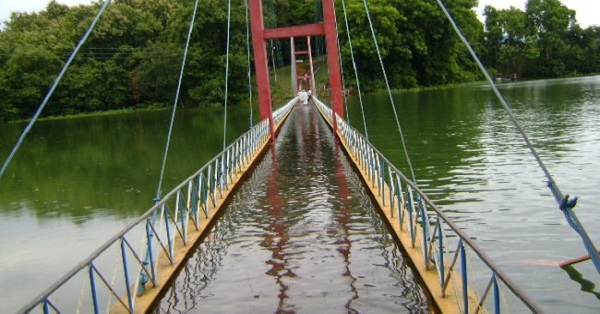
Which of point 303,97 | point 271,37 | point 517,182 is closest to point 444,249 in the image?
point 517,182

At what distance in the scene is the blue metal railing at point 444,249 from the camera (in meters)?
3.87

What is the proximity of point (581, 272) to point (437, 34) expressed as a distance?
61.4 meters

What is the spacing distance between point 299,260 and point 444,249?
180cm

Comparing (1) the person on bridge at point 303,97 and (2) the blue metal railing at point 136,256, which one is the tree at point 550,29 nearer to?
(1) the person on bridge at point 303,97

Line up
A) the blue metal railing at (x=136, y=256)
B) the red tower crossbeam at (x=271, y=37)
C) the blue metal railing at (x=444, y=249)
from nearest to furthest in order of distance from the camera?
the blue metal railing at (x=444, y=249) → the blue metal railing at (x=136, y=256) → the red tower crossbeam at (x=271, y=37)

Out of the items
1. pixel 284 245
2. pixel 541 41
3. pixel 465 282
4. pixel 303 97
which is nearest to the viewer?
pixel 465 282

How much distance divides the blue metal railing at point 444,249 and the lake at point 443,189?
524 mm

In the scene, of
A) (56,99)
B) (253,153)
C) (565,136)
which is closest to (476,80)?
(56,99)

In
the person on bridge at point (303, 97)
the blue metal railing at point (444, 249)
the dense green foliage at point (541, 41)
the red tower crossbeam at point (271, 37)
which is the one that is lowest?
the blue metal railing at point (444, 249)

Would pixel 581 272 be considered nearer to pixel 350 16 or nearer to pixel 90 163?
pixel 90 163

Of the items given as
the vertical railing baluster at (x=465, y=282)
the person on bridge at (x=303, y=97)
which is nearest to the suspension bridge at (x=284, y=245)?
the vertical railing baluster at (x=465, y=282)

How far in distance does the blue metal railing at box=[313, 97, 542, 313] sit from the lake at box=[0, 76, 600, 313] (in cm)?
52

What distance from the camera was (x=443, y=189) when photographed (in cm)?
1208

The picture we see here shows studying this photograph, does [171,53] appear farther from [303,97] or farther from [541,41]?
[541,41]
